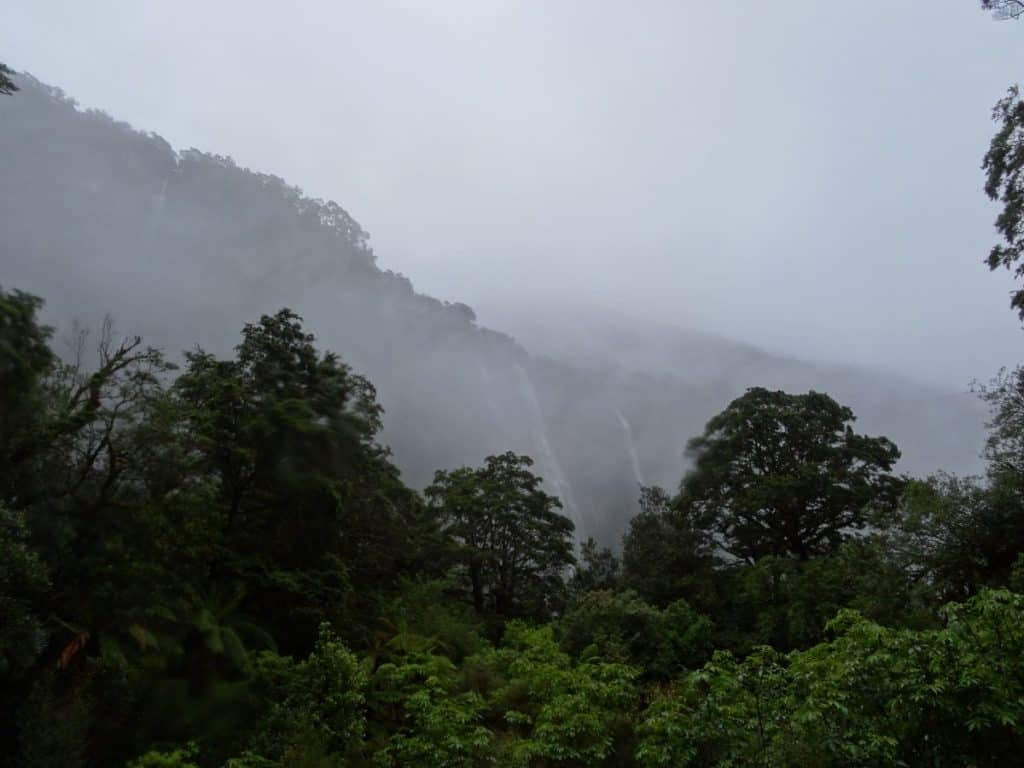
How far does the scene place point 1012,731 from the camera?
17.7 ft

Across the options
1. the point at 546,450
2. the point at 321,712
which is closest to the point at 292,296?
the point at 546,450

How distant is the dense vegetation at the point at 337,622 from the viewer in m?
6.15

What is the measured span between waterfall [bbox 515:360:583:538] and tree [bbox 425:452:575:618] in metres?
19.6

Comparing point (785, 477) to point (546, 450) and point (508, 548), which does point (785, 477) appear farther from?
point (546, 450)

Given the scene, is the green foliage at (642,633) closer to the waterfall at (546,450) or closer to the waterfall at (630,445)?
the waterfall at (546,450)

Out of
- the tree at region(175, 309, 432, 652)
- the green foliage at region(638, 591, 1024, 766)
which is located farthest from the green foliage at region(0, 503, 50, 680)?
the green foliage at region(638, 591, 1024, 766)

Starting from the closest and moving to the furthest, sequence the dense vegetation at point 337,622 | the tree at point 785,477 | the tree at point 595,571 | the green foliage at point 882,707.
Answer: the green foliage at point 882,707 → the dense vegetation at point 337,622 → the tree at point 785,477 → the tree at point 595,571

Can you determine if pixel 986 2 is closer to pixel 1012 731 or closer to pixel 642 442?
pixel 1012 731

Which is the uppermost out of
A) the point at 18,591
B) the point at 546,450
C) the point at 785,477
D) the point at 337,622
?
the point at 546,450

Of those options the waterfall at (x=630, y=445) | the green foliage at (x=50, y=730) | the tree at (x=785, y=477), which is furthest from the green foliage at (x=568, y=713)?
the waterfall at (x=630, y=445)

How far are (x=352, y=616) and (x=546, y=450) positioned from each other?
46395 mm

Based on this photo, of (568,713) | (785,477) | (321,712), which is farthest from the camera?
(785,477)

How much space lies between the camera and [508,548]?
2620cm

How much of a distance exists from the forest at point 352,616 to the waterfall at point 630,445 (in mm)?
36648
